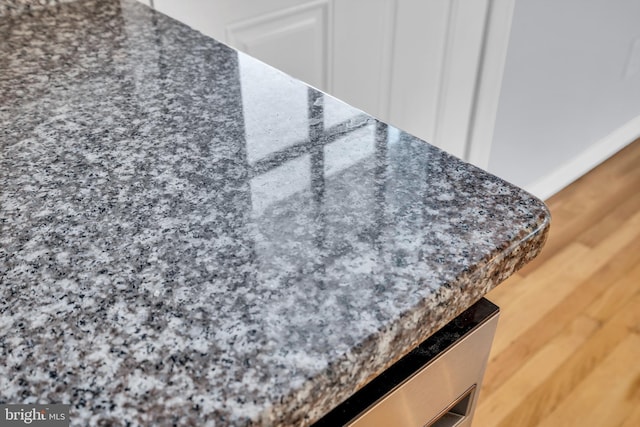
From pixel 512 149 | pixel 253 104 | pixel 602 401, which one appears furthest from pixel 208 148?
pixel 512 149

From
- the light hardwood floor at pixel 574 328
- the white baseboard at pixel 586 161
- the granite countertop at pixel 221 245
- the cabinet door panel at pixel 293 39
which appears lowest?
the light hardwood floor at pixel 574 328

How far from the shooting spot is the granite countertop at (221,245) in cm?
36

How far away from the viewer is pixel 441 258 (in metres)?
0.44

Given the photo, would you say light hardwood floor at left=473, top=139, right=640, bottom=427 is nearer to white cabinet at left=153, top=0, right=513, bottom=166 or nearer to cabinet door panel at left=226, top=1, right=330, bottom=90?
white cabinet at left=153, top=0, right=513, bottom=166

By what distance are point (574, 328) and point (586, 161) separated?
0.84 metres

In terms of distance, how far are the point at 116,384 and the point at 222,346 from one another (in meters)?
0.06

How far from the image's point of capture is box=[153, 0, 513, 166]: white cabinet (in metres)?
1.18

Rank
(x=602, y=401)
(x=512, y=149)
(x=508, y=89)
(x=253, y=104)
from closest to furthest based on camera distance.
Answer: (x=253, y=104) < (x=602, y=401) < (x=508, y=89) < (x=512, y=149)

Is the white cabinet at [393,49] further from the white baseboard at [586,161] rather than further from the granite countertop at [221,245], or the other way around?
the granite countertop at [221,245]

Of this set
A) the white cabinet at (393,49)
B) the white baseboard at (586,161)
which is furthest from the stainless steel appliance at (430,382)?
the white baseboard at (586,161)

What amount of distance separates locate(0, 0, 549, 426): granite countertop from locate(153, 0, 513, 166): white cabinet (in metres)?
0.54

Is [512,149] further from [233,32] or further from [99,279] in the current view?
[99,279]

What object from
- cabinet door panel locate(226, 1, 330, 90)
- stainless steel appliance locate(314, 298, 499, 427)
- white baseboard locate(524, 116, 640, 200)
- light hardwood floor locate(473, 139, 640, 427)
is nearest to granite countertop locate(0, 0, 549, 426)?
stainless steel appliance locate(314, 298, 499, 427)

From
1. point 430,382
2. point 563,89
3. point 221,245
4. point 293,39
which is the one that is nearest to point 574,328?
point 563,89
